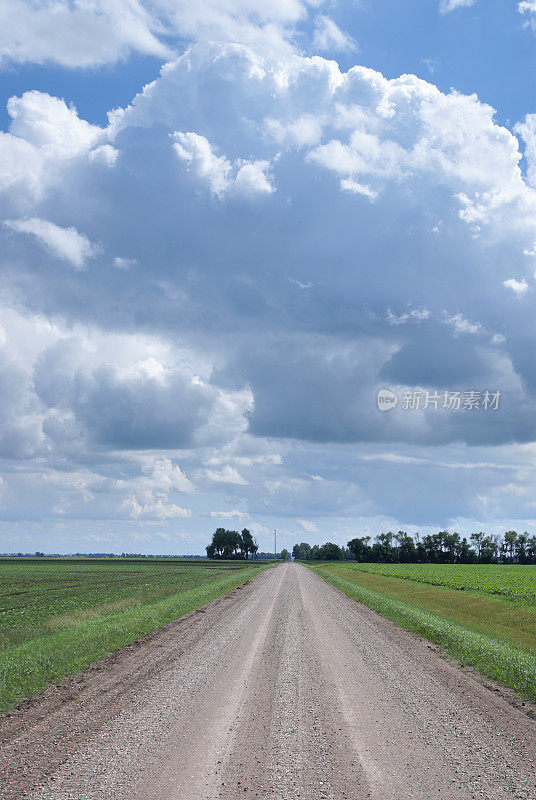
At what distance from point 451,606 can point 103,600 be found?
83.0 feet

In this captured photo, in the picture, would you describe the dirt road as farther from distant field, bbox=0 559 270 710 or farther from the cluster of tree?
the cluster of tree

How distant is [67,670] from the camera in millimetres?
14617

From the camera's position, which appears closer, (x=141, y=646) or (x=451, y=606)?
(x=141, y=646)

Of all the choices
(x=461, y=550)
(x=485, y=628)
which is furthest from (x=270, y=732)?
(x=461, y=550)

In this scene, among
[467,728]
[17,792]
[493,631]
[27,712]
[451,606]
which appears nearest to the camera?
[17,792]

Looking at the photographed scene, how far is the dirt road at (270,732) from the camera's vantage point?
7738 millimetres

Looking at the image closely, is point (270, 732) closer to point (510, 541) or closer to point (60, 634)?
point (60, 634)

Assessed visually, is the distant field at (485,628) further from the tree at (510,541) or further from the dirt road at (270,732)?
the tree at (510,541)

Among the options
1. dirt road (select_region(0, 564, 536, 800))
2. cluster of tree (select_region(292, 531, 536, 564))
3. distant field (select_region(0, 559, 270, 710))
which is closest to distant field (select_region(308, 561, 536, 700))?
dirt road (select_region(0, 564, 536, 800))

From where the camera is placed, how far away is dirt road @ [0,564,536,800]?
7738mm

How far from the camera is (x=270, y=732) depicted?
385 inches

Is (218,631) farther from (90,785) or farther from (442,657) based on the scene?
(90,785)

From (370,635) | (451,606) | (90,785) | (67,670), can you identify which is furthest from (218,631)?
(451,606)

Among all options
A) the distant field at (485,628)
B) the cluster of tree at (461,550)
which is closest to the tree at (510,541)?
the cluster of tree at (461,550)
